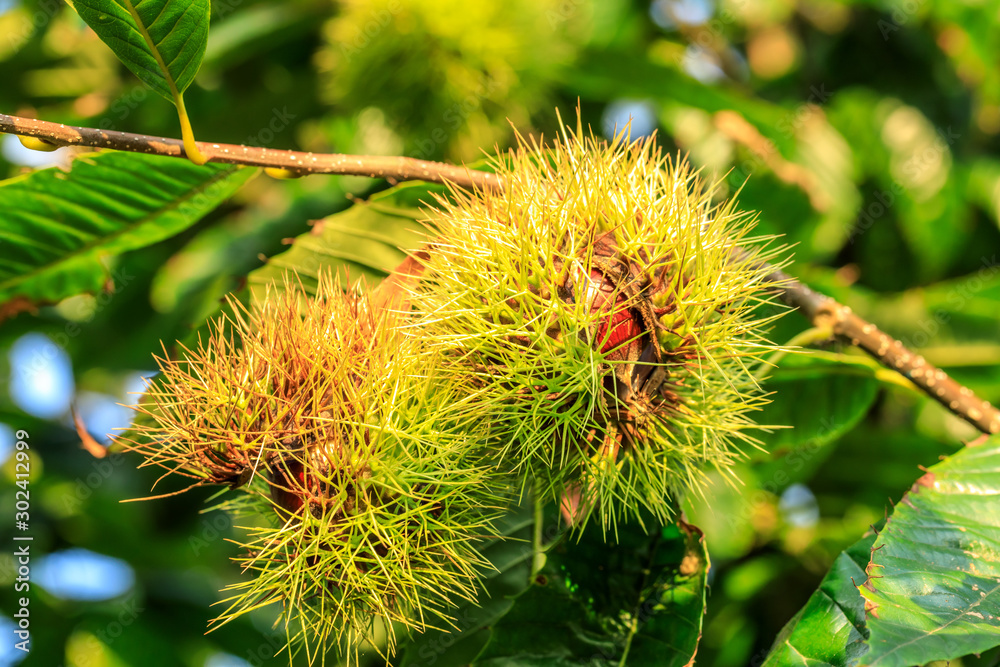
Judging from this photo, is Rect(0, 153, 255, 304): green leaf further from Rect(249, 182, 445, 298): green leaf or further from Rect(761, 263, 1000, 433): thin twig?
Rect(761, 263, 1000, 433): thin twig

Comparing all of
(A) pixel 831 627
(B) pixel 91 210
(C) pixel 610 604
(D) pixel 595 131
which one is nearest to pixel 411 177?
(B) pixel 91 210

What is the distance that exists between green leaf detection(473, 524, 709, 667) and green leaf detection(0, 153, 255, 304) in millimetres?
779

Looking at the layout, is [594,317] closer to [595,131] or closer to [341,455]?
[341,455]

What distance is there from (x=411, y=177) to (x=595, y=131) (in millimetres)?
1457

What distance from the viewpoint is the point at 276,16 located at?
219cm

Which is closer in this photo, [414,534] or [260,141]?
[414,534]

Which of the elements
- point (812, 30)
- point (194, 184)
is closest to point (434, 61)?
point (194, 184)

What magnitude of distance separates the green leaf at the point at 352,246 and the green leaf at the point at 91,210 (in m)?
0.15

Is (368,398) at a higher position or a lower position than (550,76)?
lower

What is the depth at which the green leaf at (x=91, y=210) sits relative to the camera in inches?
43.1

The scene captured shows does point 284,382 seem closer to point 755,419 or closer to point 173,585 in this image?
point 755,419

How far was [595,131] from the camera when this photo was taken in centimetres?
232

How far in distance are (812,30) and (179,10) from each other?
269 cm

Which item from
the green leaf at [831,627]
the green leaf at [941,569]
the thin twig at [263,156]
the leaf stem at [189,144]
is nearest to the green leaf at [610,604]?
the green leaf at [831,627]
